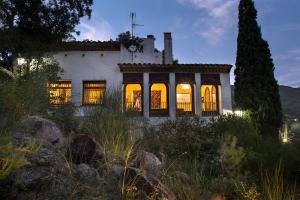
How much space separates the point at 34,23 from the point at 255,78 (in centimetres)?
1186

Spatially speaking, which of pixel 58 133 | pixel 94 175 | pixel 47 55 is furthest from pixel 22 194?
pixel 47 55

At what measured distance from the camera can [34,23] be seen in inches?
690

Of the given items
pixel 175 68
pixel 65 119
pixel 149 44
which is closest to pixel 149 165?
pixel 65 119

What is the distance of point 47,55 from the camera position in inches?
731

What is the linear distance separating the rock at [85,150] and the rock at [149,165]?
Answer: 0.85 m

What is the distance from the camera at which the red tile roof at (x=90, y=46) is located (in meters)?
20.2

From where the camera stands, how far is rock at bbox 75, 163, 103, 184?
5914 millimetres

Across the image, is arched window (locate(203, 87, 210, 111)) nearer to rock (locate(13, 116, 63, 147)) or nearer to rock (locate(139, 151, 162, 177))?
rock (locate(13, 116, 63, 147))

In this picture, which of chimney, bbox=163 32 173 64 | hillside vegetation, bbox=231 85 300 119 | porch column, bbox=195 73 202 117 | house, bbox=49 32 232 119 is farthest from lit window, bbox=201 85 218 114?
hillside vegetation, bbox=231 85 300 119

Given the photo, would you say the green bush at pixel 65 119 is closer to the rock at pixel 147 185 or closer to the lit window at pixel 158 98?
the rock at pixel 147 185

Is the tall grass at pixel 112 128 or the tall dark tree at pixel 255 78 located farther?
the tall dark tree at pixel 255 78

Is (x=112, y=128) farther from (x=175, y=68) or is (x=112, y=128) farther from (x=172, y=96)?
(x=175, y=68)

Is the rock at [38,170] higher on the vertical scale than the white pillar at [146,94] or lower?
lower

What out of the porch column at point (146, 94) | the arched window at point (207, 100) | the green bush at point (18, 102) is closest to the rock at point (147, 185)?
the green bush at point (18, 102)
